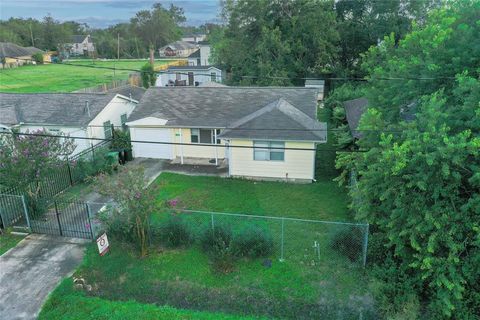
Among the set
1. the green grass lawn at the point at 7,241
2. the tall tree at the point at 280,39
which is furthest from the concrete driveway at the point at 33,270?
the tall tree at the point at 280,39

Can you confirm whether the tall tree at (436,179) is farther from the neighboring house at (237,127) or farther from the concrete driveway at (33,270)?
the concrete driveway at (33,270)

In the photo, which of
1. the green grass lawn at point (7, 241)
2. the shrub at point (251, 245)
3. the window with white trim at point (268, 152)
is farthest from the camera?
the window with white trim at point (268, 152)

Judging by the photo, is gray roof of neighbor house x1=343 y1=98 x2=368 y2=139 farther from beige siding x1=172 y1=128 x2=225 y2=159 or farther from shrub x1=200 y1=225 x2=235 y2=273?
shrub x1=200 y1=225 x2=235 y2=273

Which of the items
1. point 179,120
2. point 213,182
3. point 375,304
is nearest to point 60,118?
point 179,120

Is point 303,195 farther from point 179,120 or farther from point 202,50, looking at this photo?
point 202,50

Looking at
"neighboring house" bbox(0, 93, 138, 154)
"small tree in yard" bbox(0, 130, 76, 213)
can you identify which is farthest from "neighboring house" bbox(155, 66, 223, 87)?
"small tree in yard" bbox(0, 130, 76, 213)

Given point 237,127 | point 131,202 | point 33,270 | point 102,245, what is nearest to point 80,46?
point 237,127
